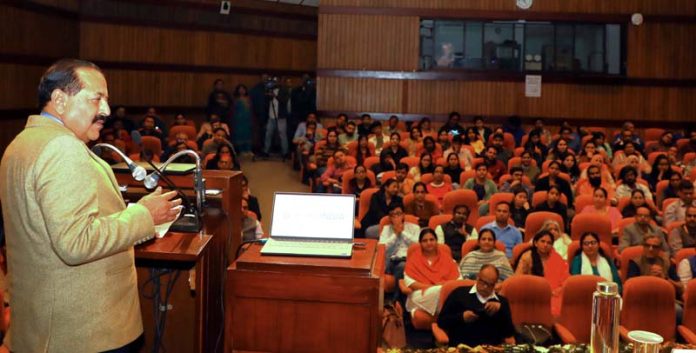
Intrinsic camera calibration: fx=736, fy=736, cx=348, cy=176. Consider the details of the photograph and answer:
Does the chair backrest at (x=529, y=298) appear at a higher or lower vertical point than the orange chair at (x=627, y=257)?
lower

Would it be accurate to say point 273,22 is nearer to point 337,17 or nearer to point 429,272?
point 337,17

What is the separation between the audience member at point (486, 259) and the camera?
573cm

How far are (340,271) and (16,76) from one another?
8.97 m

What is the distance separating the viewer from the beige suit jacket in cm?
202

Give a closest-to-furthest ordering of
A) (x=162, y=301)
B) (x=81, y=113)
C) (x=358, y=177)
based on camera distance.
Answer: (x=81, y=113) < (x=162, y=301) < (x=358, y=177)

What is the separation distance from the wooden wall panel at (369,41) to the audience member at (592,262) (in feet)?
25.0

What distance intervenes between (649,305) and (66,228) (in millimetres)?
4248

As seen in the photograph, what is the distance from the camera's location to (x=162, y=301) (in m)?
3.36

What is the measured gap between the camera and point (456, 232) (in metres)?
6.50

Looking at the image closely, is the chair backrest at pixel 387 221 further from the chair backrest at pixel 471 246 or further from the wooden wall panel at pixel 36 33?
the wooden wall panel at pixel 36 33

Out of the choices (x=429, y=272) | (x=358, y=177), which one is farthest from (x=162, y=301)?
(x=358, y=177)

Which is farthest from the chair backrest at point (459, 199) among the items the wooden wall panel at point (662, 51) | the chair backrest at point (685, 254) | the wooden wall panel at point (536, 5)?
the wooden wall panel at point (662, 51)

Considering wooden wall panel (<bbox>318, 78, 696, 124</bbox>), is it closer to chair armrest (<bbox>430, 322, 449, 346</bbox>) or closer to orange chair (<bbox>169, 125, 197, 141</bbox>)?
orange chair (<bbox>169, 125, 197, 141</bbox>)

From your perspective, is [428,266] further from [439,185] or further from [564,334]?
[439,185]
